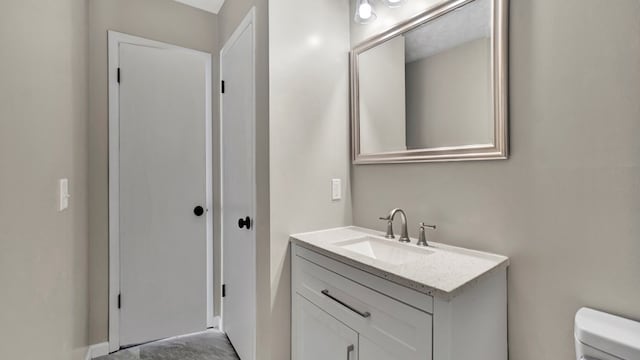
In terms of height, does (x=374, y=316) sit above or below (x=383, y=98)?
below

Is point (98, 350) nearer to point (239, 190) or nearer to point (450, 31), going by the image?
point (239, 190)

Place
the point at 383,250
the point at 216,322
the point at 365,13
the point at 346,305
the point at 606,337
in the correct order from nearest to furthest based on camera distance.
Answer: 1. the point at 606,337
2. the point at 346,305
3. the point at 383,250
4. the point at 365,13
5. the point at 216,322

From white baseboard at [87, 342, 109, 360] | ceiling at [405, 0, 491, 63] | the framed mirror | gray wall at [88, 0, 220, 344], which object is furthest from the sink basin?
white baseboard at [87, 342, 109, 360]

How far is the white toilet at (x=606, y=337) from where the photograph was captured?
0.76m

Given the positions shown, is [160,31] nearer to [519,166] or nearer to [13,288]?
[13,288]

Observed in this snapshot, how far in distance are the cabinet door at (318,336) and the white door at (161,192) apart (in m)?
1.16

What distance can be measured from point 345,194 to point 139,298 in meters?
1.68

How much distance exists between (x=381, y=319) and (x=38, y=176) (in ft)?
4.11

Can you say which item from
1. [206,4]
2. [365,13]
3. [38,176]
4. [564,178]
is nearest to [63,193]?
[38,176]

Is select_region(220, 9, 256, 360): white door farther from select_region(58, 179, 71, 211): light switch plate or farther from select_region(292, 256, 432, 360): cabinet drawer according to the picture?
select_region(58, 179, 71, 211): light switch plate

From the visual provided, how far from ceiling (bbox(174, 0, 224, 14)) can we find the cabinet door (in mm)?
2208

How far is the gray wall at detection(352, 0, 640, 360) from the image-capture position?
89 cm

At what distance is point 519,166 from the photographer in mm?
1120

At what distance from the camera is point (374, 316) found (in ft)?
3.54
